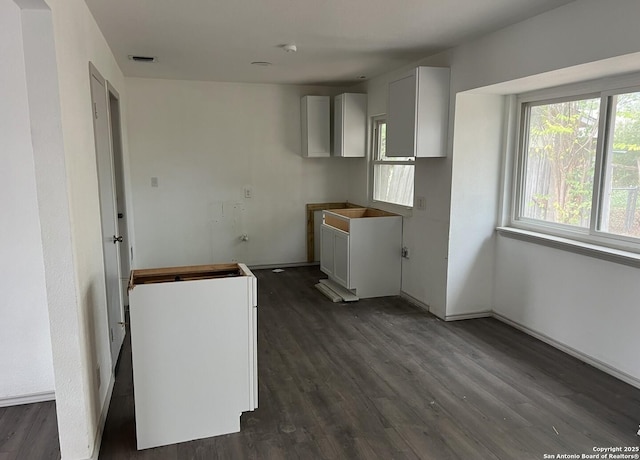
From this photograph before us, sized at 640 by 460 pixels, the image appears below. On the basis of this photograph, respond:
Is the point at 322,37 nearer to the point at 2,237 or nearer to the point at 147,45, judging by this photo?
the point at 147,45

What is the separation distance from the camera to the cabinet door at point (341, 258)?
4.71 meters

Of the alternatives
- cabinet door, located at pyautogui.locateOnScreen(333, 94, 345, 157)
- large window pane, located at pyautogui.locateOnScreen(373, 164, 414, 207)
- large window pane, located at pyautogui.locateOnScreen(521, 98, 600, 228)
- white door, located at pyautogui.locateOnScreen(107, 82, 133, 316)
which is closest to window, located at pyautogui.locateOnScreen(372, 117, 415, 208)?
large window pane, located at pyautogui.locateOnScreen(373, 164, 414, 207)

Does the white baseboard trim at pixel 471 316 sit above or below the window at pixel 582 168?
below

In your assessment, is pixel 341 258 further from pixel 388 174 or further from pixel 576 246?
pixel 576 246

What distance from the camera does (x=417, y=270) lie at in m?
4.57

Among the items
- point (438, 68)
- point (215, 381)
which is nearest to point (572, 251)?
point (438, 68)

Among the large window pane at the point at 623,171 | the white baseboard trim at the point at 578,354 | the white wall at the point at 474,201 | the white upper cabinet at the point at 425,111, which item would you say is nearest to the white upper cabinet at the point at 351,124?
the white upper cabinet at the point at 425,111

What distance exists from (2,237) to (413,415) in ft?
8.40

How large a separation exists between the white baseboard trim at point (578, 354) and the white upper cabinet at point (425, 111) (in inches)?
64.3

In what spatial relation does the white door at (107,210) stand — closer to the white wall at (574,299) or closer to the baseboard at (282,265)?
the baseboard at (282,265)

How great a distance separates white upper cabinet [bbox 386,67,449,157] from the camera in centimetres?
389

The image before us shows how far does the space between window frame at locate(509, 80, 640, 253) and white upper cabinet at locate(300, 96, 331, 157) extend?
2.55 metres

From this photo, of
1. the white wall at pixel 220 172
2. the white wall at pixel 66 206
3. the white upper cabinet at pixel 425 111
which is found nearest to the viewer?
the white wall at pixel 66 206

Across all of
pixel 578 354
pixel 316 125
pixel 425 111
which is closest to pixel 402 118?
Result: pixel 425 111
